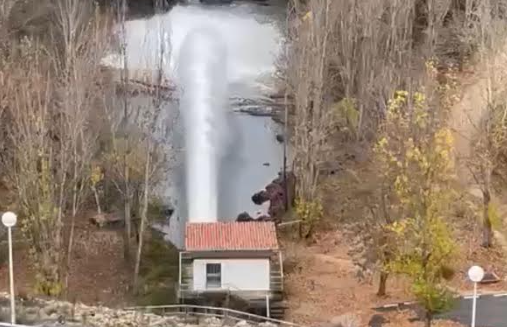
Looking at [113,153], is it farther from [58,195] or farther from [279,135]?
[279,135]

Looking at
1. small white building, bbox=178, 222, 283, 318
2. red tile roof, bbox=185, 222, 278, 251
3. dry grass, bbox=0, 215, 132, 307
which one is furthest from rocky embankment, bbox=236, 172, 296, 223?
small white building, bbox=178, 222, 283, 318

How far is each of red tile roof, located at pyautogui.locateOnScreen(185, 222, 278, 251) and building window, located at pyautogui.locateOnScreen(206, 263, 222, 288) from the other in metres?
0.51

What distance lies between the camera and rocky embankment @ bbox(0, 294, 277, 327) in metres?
22.1

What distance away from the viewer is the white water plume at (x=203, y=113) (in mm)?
40656

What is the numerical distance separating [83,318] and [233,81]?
3005 cm

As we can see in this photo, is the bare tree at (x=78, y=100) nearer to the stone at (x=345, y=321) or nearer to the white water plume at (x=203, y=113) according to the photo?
the white water plume at (x=203, y=113)

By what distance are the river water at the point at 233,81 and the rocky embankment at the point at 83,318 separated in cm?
1228

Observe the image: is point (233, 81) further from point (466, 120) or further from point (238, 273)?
point (238, 273)

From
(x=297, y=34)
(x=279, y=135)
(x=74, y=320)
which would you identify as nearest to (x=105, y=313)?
(x=74, y=320)

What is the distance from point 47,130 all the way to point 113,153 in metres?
3.89

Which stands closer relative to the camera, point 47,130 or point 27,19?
point 47,130

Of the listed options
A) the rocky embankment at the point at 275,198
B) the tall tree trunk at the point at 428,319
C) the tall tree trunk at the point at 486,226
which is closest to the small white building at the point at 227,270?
the tall tree trunk at the point at 428,319

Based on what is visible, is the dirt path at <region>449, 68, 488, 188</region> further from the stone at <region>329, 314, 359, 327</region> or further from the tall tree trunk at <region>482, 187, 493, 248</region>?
the stone at <region>329, 314, 359, 327</region>

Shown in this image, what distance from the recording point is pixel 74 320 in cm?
2255
